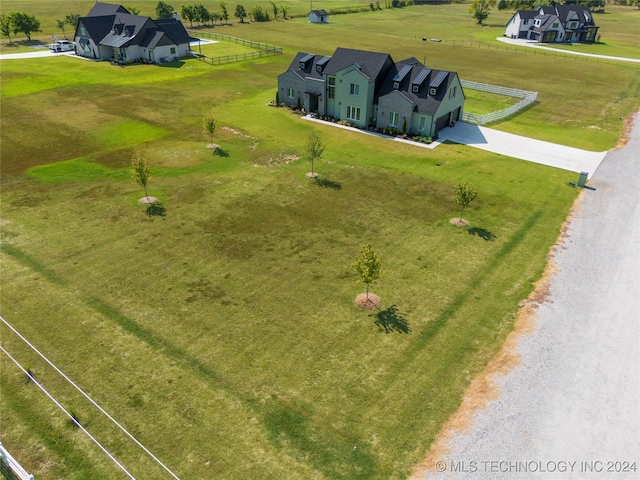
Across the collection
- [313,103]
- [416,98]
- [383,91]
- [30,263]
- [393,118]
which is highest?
[383,91]

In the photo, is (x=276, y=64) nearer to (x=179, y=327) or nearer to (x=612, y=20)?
(x=179, y=327)

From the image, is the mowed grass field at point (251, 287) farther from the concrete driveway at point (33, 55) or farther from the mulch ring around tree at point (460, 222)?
the concrete driveway at point (33, 55)

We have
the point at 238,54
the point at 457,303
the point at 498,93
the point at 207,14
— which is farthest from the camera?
the point at 207,14

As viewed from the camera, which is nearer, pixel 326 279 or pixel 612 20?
pixel 326 279

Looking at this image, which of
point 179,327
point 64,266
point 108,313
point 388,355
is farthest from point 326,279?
point 64,266

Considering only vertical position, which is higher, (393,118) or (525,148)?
(393,118)

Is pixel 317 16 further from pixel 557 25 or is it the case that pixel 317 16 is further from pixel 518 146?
pixel 518 146

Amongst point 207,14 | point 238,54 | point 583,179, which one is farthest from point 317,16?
point 583,179
